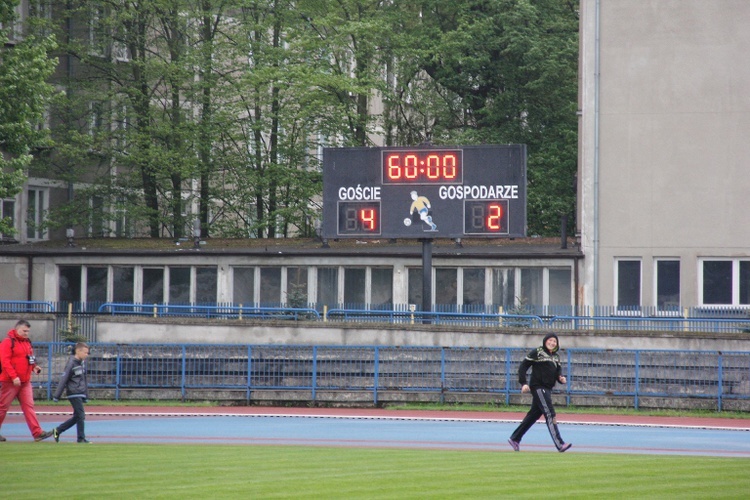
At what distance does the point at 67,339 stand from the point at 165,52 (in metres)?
21.0

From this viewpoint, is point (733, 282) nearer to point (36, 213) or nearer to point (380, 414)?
point (380, 414)

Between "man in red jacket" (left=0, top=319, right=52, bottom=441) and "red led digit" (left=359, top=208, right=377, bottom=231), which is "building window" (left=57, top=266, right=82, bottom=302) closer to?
"red led digit" (left=359, top=208, right=377, bottom=231)

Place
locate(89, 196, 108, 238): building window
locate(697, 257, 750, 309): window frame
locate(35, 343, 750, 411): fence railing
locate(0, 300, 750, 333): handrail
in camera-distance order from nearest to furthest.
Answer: locate(35, 343, 750, 411): fence railing, locate(0, 300, 750, 333): handrail, locate(697, 257, 750, 309): window frame, locate(89, 196, 108, 238): building window

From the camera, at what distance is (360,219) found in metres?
30.8

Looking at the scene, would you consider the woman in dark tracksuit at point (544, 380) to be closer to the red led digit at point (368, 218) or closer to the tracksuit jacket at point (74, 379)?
the tracksuit jacket at point (74, 379)

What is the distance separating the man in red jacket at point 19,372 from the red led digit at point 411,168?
14.8 metres

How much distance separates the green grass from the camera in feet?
36.9

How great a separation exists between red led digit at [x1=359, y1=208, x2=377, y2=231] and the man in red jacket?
1431 centimetres

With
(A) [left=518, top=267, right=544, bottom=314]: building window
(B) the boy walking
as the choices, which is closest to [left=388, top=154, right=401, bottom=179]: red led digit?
(A) [left=518, top=267, right=544, bottom=314]: building window

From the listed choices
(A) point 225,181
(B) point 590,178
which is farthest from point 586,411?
(A) point 225,181

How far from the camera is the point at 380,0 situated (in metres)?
52.2

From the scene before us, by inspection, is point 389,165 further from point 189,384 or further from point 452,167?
point 189,384

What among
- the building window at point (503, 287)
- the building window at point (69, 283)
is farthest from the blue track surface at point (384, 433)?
the building window at point (69, 283)

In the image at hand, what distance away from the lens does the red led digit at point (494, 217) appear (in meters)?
30.0
